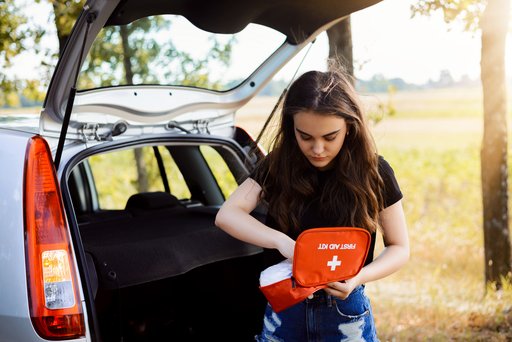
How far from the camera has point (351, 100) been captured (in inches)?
79.0

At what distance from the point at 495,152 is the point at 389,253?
10.4 feet

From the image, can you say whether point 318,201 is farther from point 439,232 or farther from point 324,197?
point 439,232

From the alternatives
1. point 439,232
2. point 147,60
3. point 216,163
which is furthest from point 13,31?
point 439,232

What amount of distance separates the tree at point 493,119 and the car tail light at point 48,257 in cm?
328

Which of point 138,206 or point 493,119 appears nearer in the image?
point 138,206

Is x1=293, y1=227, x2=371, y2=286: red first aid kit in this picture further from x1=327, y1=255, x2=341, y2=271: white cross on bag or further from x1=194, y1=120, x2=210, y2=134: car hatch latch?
x1=194, y1=120, x2=210, y2=134: car hatch latch

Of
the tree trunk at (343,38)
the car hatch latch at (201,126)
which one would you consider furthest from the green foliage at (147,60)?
the tree trunk at (343,38)

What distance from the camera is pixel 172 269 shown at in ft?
8.69

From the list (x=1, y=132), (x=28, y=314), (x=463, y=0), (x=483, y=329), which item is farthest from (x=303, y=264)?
(x=463, y=0)

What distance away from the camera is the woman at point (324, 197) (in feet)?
6.34

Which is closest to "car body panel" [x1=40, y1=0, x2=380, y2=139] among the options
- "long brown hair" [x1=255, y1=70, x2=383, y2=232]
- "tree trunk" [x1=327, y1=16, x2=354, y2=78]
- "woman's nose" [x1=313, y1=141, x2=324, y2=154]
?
"long brown hair" [x1=255, y1=70, x2=383, y2=232]

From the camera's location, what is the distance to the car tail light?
1969mm

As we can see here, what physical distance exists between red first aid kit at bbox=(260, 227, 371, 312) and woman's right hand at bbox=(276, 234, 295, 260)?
0.07 m

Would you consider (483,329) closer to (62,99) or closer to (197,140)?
(197,140)
